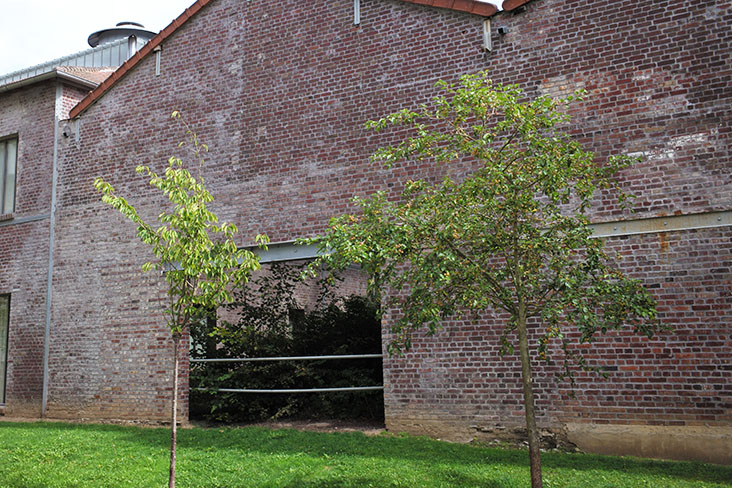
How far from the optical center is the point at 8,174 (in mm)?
13516

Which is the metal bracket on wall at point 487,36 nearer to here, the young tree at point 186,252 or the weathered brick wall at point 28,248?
the young tree at point 186,252

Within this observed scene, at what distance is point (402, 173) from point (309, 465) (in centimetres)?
426

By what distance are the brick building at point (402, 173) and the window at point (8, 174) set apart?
2.14ft

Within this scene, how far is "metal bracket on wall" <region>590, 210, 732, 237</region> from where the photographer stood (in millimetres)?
7465

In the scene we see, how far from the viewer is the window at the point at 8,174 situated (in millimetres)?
13406

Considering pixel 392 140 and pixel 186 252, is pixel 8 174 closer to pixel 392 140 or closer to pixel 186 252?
pixel 392 140

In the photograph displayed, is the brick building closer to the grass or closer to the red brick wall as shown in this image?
the red brick wall

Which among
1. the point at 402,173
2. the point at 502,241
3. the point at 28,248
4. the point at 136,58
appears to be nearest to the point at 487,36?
the point at 402,173

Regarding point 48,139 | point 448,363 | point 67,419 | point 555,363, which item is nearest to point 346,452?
point 448,363

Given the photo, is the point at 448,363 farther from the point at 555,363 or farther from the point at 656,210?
the point at 656,210

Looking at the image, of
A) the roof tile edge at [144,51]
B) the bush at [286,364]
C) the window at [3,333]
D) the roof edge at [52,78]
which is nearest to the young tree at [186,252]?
the bush at [286,364]

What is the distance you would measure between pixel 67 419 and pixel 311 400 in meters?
4.50

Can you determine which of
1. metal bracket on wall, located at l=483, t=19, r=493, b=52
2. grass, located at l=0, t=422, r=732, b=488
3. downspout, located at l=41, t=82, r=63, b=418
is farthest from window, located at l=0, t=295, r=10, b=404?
metal bracket on wall, located at l=483, t=19, r=493, b=52

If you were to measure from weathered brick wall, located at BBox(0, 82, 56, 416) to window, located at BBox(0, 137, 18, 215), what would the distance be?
12.5 inches
